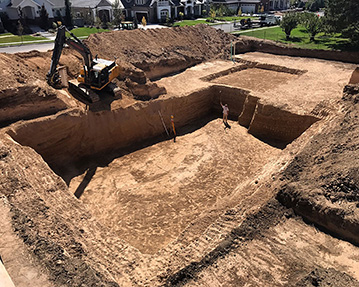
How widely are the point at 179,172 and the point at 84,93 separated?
6165 millimetres

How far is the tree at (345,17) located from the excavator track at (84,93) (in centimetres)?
2104

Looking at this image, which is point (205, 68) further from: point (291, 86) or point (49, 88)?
point (49, 88)

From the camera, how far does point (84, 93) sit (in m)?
14.3

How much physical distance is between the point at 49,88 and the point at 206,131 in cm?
836

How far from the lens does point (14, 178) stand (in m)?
8.18

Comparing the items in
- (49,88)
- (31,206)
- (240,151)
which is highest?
(49,88)

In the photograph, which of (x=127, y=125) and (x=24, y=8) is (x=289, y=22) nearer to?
(x=127, y=125)

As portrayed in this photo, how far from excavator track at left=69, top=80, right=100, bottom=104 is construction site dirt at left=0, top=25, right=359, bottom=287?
1.05 feet

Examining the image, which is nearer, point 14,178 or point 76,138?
point 14,178

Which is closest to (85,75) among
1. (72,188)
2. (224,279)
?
(72,188)

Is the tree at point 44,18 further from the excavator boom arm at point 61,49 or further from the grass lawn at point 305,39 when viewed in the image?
the excavator boom arm at point 61,49

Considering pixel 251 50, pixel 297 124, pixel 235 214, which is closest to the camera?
pixel 235 214

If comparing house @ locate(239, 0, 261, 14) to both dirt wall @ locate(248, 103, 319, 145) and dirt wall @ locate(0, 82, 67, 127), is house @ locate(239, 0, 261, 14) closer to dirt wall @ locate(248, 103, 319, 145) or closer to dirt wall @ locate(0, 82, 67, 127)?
dirt wall @ locate(248, 103, 319, 145)

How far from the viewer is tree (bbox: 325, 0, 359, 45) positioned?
2292cm
